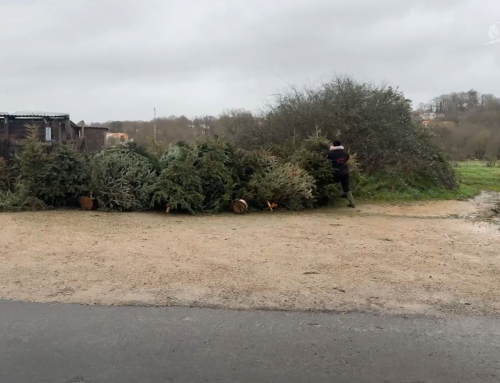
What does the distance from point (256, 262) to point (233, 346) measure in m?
2.96

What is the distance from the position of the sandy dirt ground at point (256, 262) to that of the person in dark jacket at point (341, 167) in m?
2.22

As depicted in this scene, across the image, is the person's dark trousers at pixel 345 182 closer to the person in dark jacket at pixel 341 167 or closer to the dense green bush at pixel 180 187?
the person in dark jacket at pixel 341 167

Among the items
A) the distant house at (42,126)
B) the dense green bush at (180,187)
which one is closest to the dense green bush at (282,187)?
the dense green bush at (180,187)

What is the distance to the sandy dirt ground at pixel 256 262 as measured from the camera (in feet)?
17.6

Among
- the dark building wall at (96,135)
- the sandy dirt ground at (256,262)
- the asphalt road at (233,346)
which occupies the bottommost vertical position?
the asphalt road at (233,346)

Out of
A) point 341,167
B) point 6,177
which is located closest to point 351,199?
point 341,167

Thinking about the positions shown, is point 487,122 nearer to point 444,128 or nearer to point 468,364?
point 444,128

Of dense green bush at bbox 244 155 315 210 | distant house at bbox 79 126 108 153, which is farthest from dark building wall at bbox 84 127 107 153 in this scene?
dense green bush at bbox 244 155 315 210

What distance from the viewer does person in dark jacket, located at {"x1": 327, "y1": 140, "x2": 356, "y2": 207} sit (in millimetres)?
13570

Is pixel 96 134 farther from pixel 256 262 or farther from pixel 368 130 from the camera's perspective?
pixel 256 262

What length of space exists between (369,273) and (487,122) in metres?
33.1

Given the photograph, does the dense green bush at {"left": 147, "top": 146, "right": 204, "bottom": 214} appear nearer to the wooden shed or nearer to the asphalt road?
the wooden shed

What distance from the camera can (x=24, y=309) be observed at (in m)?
4.95

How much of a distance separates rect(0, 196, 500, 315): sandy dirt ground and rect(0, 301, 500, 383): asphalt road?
15.5 inches
